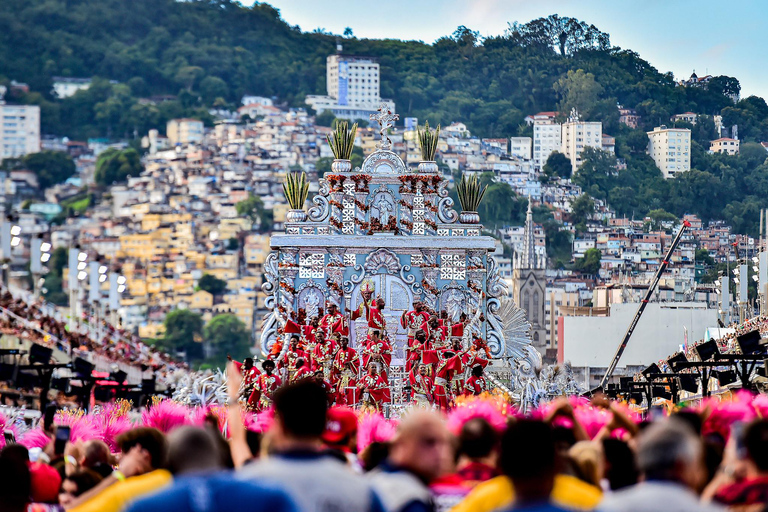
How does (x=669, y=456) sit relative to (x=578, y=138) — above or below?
below

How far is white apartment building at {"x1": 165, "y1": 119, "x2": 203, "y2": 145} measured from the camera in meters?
188

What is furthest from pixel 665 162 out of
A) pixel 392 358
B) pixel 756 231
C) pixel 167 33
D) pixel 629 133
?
pixel 392 358

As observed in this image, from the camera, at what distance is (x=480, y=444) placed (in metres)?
9.04

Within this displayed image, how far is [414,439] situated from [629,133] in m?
179

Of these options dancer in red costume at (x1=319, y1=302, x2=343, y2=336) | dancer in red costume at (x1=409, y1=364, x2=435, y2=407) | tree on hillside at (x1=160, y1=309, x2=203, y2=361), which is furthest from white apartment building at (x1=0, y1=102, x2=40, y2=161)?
dancer in red costume at (x1=409, y1=364, x2=435, y2=407)

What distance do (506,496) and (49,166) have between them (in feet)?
571

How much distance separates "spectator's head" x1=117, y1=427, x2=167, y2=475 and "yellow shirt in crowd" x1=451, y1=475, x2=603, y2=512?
243 cm

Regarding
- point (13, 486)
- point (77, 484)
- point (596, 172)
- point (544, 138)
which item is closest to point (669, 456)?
point (13, 486)

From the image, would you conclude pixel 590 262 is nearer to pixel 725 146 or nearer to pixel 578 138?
pixel 725 146

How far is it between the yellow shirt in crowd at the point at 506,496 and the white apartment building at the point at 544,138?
177469 millimetres

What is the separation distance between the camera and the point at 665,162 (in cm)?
17438

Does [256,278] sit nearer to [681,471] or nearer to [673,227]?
[673,227]

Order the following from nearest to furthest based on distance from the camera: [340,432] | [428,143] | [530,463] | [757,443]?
[530,463] < [757,443] < [340,432] < [428,143]

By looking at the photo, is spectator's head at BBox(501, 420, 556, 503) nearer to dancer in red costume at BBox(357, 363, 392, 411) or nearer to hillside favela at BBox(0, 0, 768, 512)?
hillside favela at BBox(0, 0, 768, 512)
